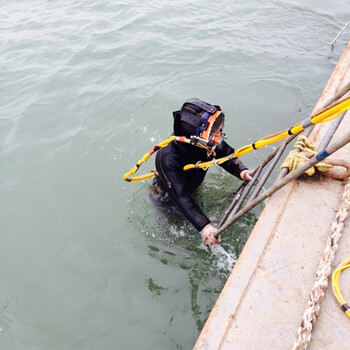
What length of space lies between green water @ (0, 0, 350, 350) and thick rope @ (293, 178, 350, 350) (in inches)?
56.5

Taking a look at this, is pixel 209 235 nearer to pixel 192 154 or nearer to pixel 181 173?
pixel 181 173

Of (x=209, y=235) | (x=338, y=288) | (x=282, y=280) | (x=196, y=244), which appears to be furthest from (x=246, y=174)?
(x=338, y=288)

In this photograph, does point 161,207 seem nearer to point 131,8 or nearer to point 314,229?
point 314,229

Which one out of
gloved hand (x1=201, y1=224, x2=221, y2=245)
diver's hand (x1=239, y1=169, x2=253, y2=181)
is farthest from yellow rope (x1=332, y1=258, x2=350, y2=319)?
diver's hand (x1=239, y1=169, x2=253, y2=181)

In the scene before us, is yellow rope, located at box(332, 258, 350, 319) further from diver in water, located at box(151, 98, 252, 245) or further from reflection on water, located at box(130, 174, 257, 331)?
reflection on water, located at box(130, 174, 257, 331)

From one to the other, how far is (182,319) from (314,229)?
164 cm

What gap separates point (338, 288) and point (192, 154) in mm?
1774

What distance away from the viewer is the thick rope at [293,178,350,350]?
183cm

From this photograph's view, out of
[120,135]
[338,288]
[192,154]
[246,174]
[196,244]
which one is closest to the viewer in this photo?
[338,288]

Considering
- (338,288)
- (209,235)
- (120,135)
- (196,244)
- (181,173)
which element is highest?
(338,288)

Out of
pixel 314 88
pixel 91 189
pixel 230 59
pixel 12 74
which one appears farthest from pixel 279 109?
pixel 12 74

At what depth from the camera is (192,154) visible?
3.21 meters

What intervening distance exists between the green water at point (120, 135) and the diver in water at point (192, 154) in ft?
2.69

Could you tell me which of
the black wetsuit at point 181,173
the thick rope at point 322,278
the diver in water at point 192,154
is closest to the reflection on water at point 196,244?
the diver in water at point 192,154
